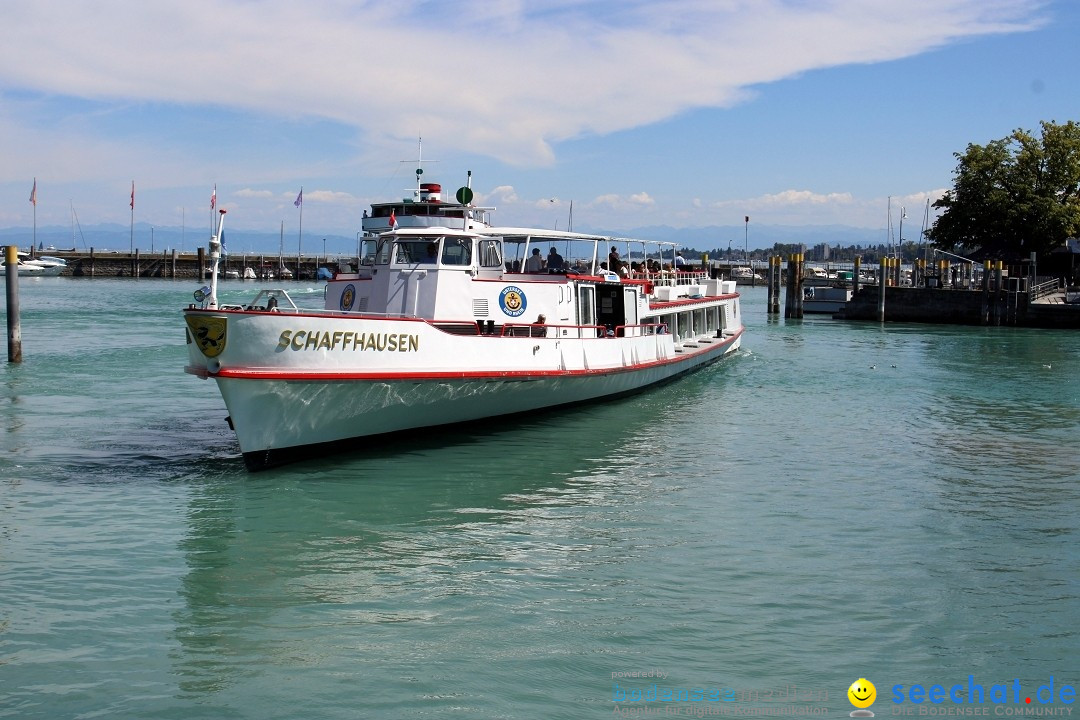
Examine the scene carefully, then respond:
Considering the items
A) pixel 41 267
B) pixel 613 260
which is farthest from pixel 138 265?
pixel 613 260

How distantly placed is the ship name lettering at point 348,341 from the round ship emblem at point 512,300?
4424 mm

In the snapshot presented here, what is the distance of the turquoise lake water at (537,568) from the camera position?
927cm

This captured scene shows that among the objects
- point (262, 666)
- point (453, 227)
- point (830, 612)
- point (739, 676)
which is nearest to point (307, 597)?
point (262, 666)

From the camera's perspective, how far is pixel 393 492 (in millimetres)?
16047

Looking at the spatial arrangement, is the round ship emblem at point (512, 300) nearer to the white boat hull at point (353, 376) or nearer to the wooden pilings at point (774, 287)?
the white boat hull at point (353, 376)

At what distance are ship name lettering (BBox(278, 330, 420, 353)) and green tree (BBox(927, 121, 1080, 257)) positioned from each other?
62859 millimetres

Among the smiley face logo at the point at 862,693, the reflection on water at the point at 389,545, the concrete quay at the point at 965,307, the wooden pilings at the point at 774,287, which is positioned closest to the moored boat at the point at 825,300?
the wooden pilings at the point at 774,287

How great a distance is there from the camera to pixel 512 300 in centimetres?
2244

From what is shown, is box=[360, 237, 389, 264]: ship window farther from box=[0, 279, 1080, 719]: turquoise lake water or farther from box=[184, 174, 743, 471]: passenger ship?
box=[0, 279, 1080, 719]: turquoise lake water

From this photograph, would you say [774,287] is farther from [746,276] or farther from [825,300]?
[746,276]

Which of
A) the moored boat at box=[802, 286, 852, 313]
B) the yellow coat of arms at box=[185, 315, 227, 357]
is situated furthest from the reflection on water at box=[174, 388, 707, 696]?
the moored boat at box=[802, 286, 852, 313]

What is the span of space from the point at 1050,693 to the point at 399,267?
1508cm

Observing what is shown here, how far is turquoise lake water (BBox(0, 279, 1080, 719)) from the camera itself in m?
9.27

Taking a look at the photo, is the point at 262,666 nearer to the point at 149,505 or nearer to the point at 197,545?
the point at 197,545
